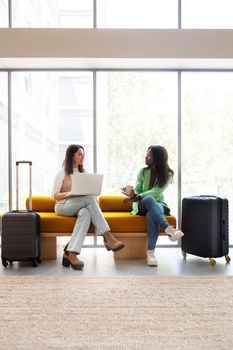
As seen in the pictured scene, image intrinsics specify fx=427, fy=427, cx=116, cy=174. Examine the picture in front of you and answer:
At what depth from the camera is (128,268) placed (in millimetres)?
4219

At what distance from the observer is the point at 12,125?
A: 5.77m

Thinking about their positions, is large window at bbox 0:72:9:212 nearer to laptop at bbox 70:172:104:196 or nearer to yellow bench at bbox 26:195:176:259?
yellow bench at bbox 26:195:176:259

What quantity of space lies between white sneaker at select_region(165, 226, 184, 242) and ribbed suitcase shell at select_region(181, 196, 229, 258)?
264 millimetres

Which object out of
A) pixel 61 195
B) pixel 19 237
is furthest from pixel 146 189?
pixel 19 237

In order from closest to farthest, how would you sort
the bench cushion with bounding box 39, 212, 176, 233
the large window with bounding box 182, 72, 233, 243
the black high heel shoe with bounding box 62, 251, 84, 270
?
the black high heel shoe with bounding box 62, 251, 84, 270
the bench cushion with bounding box 39, 212, 176, 233
the large window with bounding box 182, 72, 233, 243

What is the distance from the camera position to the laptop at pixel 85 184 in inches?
171

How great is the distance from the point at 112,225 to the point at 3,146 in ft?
7.04

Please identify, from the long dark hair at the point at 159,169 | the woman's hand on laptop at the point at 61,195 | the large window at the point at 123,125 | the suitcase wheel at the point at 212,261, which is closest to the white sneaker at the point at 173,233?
the suitcase wheel at the point at 212,261

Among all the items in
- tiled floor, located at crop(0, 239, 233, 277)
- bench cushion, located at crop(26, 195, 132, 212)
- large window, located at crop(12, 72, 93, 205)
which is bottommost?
tiled floor, located at crop(0, 239, 233, 277)

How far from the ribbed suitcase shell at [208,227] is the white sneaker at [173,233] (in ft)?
0.87
